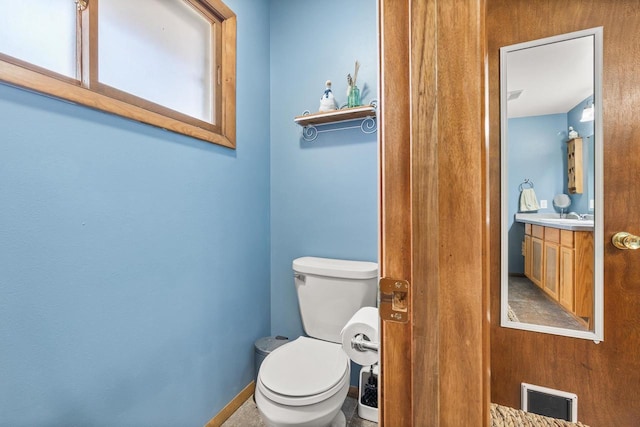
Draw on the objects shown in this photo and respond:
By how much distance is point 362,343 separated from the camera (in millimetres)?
1163

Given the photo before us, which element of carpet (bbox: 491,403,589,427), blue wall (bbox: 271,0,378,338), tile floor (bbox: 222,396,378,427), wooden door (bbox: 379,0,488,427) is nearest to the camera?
wooden door (bbox: 379,0,488,427)

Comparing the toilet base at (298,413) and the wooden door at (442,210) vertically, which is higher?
the wooden door at (442,210)

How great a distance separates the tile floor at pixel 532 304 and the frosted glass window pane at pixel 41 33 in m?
1.73

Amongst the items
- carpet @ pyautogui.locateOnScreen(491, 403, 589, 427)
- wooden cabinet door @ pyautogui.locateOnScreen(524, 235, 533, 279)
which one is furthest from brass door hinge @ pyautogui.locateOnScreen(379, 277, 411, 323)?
wooden cabinet door @ pyautogui.locateOnScreen(524, 235, 533, 279)

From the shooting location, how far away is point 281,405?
1.04 meters

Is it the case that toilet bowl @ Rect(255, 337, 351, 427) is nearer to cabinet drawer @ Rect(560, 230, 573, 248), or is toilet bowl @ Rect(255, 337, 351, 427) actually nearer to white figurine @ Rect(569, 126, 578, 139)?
cabinet drawer @ Rect(560, 230, 573, 248)

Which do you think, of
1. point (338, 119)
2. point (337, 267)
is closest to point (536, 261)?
point (337, 267)

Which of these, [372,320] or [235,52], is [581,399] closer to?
[372,320]

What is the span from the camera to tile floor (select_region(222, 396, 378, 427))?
1.39 metres

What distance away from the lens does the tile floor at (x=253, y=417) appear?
139 centimetres

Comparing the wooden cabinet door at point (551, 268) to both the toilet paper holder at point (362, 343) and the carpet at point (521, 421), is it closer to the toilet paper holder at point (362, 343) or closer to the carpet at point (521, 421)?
the carpet at point (521, 421)

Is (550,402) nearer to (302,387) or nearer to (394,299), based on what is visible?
(302,387)

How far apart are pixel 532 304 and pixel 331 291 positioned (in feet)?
2.85

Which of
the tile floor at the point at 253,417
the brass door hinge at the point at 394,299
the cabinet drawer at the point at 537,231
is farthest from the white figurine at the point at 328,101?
the tile floor at the point at 253,417
